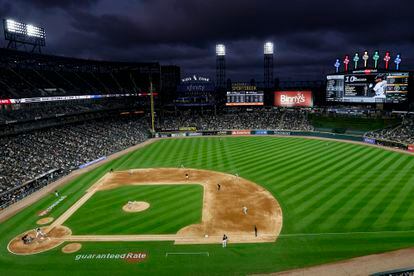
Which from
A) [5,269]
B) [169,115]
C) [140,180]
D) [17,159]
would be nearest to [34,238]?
[5,269]

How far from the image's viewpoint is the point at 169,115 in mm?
90250

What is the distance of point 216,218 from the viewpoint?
27234mm

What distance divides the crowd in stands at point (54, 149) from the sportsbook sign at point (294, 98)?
121 feet

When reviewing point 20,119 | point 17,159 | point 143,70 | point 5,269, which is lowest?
point 5,269

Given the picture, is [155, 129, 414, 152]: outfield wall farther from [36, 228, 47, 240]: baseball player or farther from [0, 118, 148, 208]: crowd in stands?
[36, 228, 47, 240]: baseball player

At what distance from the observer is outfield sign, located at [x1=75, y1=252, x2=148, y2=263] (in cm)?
2112

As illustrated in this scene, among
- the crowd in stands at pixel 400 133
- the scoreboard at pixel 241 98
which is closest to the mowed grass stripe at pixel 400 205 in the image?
the crowd in stands at pixel 400 133

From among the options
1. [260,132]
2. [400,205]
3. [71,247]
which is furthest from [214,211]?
[260,132]

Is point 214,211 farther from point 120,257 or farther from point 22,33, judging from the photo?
point 22,33

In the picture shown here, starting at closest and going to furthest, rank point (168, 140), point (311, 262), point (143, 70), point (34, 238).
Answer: point (311, 262) < point (34, 238) < point (168, 140) < point (143, 70)

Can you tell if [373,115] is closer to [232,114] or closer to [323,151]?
[323,151]

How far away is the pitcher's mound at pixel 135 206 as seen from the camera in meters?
29.6

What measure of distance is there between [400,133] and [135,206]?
54.9 m

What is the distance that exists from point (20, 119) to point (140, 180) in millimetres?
24414
